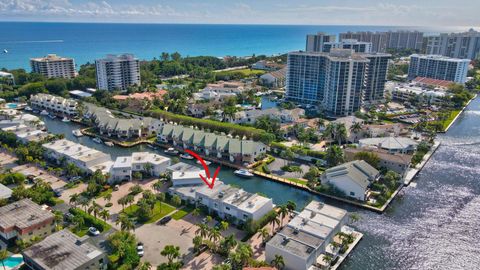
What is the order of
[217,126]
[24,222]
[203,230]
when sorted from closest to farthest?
[203,230] → [24,222] → [217,126]

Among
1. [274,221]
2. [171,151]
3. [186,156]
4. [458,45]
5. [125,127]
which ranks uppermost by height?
[458,45]

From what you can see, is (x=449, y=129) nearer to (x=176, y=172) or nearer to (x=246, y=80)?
(x=176, y=172)

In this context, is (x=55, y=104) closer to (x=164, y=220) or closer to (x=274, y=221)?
(x=164, y=220)

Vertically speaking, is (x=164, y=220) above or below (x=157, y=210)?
above

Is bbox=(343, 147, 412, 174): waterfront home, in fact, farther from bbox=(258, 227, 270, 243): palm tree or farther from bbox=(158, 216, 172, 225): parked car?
bbox=(158, 216, 172, 225): parked car

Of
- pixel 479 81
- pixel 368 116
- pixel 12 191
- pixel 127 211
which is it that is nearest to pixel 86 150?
pixel 12 191

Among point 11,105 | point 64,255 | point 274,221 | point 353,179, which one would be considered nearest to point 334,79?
point 353,179

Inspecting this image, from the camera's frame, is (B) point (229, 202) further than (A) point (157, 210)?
No

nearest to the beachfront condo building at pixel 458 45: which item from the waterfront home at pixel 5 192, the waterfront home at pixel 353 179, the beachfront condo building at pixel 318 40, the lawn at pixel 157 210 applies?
the beachfront condo building at pixel 318 40
